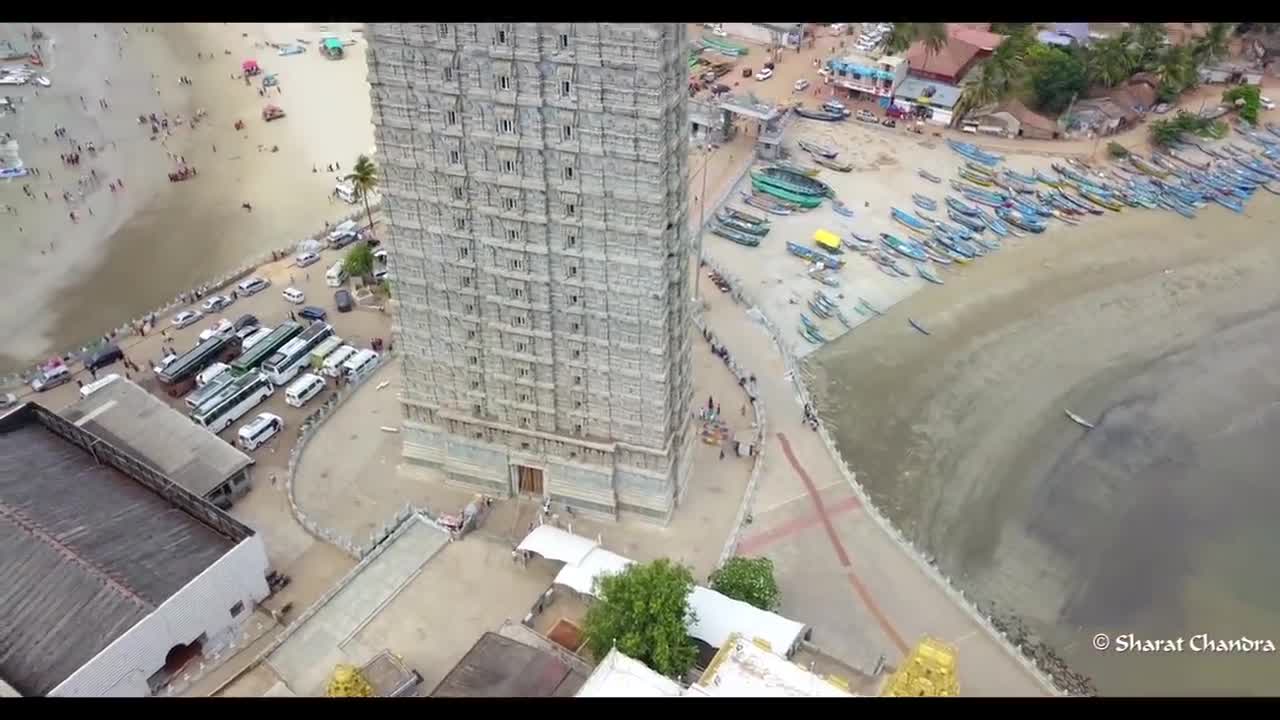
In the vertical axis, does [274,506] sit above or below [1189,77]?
below

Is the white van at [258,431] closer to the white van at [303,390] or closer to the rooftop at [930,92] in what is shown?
the white van at [303,390]

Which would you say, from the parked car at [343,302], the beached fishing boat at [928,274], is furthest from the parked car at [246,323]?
the beached fishing boat at [928,274]

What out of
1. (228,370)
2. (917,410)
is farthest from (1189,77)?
(228,370)

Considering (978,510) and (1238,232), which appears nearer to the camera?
(978,510)

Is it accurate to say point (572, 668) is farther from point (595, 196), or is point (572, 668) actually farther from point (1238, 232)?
point (1238, 232)

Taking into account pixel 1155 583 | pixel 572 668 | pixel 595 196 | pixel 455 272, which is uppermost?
pixel 595 196

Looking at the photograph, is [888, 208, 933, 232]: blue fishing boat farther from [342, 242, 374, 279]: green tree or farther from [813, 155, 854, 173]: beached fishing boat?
[342, 242, 374, 279]: green tree
